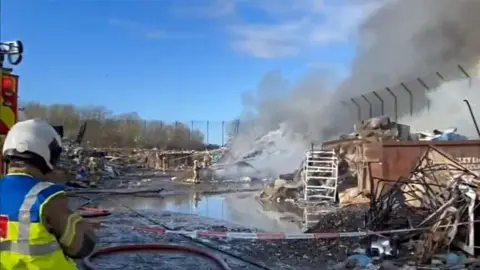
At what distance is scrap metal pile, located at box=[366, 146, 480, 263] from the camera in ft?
22.3

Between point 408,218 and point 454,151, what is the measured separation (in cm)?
282

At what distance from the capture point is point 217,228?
1073 cm

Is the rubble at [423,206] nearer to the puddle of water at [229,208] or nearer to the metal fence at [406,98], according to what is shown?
the puddle of water at [229,208]

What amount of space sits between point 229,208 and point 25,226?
1325 cm

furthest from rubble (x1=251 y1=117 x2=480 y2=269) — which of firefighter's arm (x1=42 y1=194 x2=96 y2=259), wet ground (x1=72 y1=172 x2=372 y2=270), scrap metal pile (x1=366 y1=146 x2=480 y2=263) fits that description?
firefighter's arm (x1=42 y1=194 x2=96 y2=259)

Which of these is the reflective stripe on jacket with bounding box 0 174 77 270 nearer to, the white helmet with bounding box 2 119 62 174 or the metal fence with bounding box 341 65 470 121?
the white helmet with bounding box 2 119 62 174

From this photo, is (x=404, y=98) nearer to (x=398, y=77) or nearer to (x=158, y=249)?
(x=398, y=77)

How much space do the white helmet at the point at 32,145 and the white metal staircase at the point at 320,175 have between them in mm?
14498

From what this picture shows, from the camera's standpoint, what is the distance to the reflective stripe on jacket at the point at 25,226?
1837mm

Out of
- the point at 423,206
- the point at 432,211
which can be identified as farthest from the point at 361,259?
the point at 423,206

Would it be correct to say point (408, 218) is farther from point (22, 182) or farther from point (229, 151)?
point (229, 151)

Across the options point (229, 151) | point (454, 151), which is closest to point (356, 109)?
point (229, 151)

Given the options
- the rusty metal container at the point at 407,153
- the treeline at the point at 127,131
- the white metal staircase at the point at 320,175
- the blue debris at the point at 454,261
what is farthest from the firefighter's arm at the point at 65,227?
the treeline at the point at 127,131

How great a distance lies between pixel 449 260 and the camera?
21.4ft
